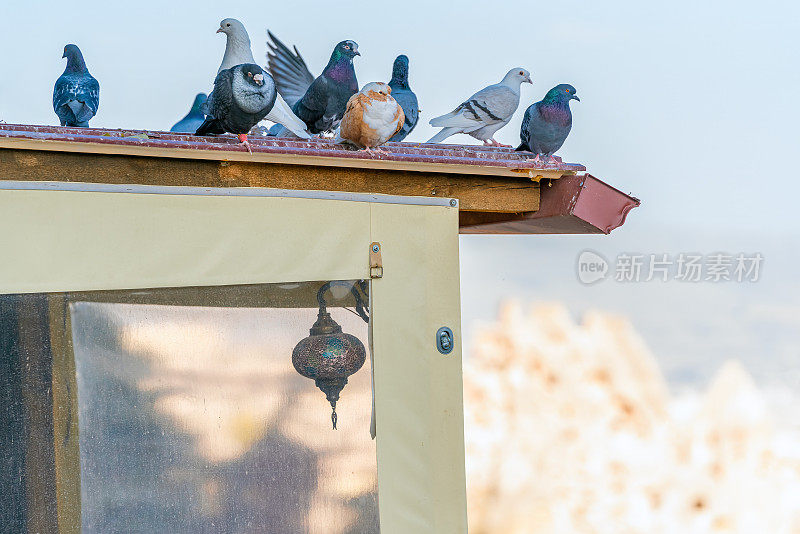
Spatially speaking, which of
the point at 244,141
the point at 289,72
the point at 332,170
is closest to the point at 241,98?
the point at 244,141

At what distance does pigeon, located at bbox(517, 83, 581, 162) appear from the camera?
201 cm

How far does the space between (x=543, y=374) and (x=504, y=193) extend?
211 cm

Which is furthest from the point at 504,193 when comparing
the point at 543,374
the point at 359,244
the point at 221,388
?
the point at 543,374

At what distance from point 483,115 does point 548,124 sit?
0.42 m

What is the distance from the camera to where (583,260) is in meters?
3.56

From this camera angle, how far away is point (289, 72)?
251 cm

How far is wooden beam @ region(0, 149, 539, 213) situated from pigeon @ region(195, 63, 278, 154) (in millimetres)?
114

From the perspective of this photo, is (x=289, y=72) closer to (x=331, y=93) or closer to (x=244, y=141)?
(x=331, y=93)

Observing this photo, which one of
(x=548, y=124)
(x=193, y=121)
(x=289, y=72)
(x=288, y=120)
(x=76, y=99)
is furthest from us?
(x=193, y=121)

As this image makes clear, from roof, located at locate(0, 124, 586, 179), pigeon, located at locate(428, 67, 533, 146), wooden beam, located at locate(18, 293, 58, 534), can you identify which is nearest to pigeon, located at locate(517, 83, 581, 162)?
roof, located at locate(0, 124, 586, 179)

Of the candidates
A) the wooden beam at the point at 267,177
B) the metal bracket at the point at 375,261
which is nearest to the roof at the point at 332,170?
the wooden beam at the point at 267,177

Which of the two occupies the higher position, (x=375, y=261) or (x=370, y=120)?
(x=370, y=120)

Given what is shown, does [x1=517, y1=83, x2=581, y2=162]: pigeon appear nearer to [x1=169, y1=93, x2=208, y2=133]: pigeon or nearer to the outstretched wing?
the outstretched wing

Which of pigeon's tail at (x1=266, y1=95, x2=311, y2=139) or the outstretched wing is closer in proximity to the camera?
pigeon's tail at (x1=266, y1=95, x2=311, y2=139)
